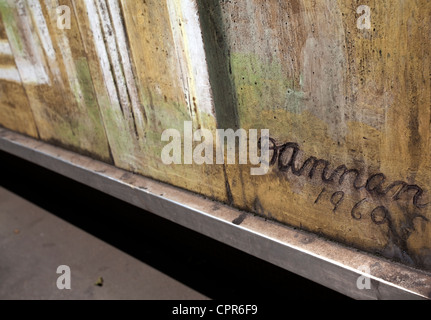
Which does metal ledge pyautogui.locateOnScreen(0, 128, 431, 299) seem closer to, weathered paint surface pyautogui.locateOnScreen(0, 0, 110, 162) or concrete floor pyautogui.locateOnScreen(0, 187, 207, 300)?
weathered paint surface pyautogui.locateOnScreen(0, 0, 110, 162)

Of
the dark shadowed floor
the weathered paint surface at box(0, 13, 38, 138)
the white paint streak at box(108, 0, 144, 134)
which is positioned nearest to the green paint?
the white paint streak at box(108, 0, 144, 134)

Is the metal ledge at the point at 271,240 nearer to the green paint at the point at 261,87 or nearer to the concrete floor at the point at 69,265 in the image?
the green paint at the point at 261,87

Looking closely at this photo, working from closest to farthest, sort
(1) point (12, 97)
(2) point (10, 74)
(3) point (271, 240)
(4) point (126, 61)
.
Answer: (3) point (271, 240)
(4) point (126, 61)
(2) point (10, 74)
(1) point (12, 97)

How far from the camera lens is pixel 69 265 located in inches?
152

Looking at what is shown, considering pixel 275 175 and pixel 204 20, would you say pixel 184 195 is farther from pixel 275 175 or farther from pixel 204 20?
pixel 204 20

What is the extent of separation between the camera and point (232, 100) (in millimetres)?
2303

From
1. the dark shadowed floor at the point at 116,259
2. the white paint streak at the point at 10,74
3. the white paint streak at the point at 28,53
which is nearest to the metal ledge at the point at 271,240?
the dark shadowed floor at the point at 116,259

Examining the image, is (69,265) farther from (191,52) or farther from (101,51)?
(191,52)

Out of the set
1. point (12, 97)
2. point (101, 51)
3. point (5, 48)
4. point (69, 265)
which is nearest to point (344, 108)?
point (101, 51)

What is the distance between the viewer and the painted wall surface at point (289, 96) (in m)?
1.66

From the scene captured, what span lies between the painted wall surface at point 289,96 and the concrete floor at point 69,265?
993mm

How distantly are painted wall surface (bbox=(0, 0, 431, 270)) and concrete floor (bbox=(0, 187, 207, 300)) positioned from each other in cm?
99

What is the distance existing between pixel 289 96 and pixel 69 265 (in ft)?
9.32
